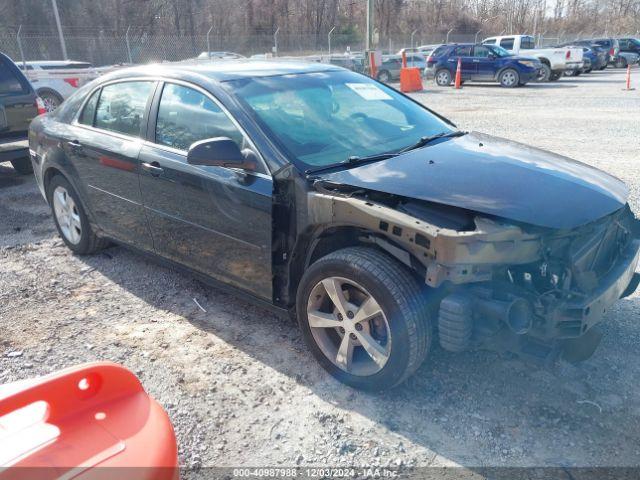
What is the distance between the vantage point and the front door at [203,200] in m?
3.19

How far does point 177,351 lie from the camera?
3.43 metres

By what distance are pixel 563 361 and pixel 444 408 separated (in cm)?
84

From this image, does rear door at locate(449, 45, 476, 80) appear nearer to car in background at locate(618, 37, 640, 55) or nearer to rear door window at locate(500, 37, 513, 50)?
rear door window at locate(500, 37, 513, 50)

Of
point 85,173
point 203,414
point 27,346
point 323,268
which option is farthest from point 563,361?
point 85,173

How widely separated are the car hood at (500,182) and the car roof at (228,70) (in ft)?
3.80

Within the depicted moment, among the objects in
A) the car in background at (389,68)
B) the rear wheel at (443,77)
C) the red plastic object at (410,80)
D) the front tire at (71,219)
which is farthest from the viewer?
the car in background at (389,68)

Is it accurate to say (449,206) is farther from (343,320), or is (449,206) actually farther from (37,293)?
(37,293)

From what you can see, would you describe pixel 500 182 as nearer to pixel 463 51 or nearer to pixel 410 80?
pixel 410 80

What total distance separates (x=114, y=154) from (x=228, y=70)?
1067 millimetres

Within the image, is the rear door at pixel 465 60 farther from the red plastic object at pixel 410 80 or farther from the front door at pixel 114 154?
the front door at pixel 114 154

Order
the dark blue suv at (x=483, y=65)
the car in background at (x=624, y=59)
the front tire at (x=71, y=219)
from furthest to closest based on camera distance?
the car in background at (x=624, y=59), the dark blue suv at (x=483, y=65), the front tire at (x=71, y=219)

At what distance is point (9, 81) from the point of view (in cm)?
734

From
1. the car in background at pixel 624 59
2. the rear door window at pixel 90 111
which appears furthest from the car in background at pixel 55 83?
the car in background at pixel 624 59

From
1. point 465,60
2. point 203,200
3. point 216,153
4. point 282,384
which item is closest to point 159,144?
point 203,200
